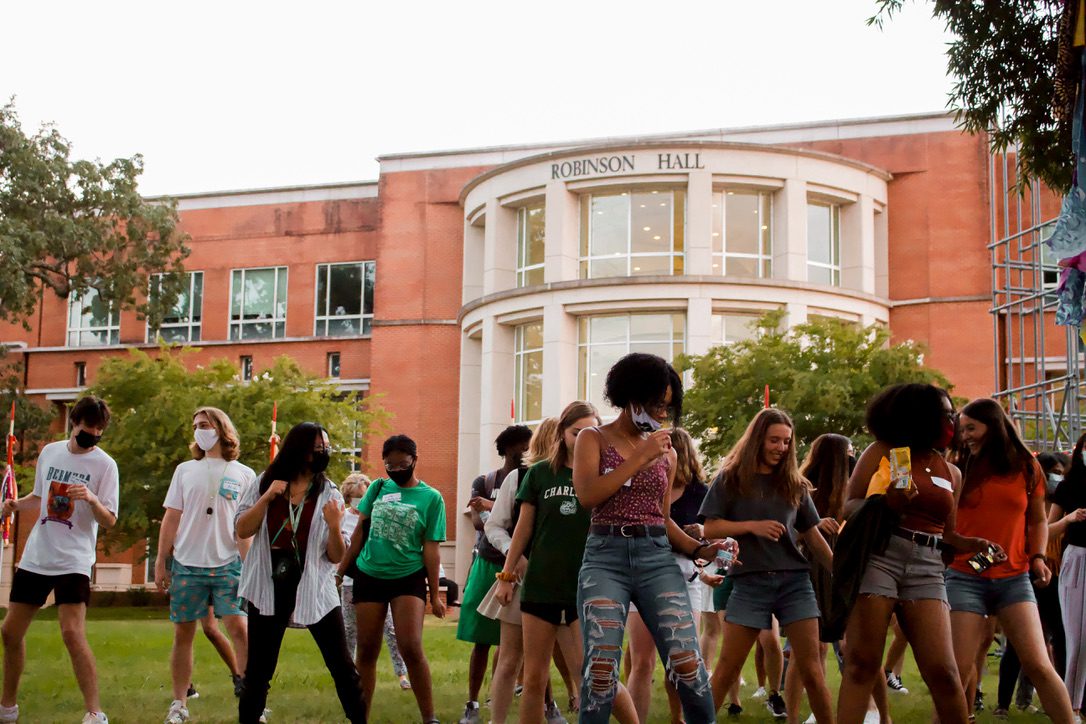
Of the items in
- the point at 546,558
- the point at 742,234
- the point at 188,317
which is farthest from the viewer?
the point at 188,317

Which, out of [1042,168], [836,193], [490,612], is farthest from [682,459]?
[836,193]

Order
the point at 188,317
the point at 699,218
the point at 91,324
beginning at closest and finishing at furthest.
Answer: the point at 699,218, the point at 188,317, the point at 91,324

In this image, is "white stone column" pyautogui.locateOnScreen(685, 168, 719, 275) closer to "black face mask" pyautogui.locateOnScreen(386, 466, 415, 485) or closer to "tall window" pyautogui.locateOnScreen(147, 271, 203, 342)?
"tall window" pyautogui.locateOnScreen(147, 271, 203, 342)

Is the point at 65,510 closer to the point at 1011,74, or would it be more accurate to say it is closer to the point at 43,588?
the point at 43,588

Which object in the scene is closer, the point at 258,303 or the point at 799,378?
the point at 799,378

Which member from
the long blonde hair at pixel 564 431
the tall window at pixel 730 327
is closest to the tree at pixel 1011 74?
the long blonde hair at pixel 564 431

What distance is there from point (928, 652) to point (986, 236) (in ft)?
110

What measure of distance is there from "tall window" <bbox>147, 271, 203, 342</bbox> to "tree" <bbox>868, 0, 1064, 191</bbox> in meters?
38.0

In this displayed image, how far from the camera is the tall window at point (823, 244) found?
3638cm

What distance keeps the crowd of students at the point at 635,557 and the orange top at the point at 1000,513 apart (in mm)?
13

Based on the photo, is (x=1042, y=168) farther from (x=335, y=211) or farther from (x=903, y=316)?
(x=335, y=211)

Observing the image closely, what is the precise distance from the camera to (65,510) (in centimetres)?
836

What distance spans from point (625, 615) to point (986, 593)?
259cm

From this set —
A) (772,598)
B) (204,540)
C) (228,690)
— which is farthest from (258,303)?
(772,598)
